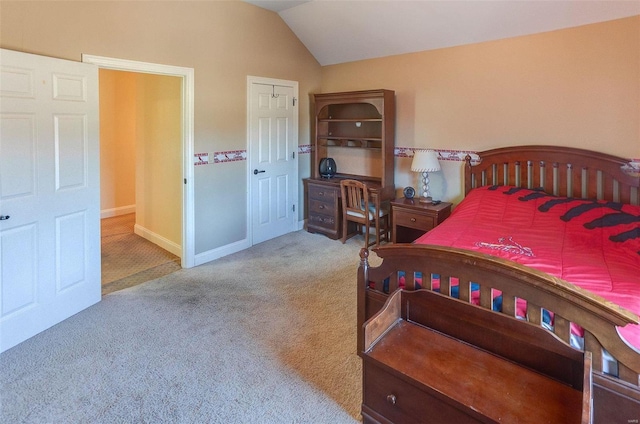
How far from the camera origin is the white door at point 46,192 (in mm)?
2613

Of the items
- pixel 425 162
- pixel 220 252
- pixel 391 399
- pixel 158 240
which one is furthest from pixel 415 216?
pixel 158 240

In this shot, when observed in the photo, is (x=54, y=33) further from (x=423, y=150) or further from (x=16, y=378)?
(x=423, y=150)

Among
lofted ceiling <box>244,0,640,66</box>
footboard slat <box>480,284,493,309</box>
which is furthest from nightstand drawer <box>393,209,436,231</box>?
footboard slat <box>480,284,493,309</box>

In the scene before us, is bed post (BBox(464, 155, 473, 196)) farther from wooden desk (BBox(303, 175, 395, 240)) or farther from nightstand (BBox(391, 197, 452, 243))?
wooden desk (BBox(303, 175, 395, 240))

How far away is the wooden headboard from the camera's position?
11.1 ft

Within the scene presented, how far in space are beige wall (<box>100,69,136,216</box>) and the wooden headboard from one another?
509 centimetres

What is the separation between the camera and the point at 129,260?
14.6 feet

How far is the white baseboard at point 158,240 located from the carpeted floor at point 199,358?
79 centimetres

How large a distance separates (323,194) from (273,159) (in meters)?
0.80

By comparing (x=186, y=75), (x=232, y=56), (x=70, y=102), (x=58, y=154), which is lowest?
(x=58, y=154)

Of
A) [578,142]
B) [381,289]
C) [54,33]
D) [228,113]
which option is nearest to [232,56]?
[228,113]

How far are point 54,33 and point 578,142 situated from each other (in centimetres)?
444

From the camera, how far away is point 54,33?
2.94 m

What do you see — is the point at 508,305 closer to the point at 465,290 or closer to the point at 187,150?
the point at 465,290
